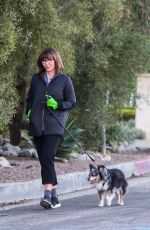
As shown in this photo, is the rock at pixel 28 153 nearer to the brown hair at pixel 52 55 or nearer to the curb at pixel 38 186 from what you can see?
the curb at pixel 38 186

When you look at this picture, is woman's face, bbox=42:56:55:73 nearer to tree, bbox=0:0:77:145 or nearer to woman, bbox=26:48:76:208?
woman, bbox=26:48:76:208

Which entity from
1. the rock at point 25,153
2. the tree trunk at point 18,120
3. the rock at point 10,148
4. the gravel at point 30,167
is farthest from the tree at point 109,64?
the rock at point 25,153

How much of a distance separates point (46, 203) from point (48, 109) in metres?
1.25

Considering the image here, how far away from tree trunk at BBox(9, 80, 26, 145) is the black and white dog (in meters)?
5.14

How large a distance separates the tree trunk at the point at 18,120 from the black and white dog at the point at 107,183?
514cm

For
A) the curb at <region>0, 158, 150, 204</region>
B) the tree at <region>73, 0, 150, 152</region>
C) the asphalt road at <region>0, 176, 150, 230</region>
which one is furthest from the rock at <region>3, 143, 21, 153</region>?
the asphalt road at <region>0, 176, 150, 230</region>

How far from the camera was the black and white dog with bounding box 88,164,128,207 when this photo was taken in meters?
9.45

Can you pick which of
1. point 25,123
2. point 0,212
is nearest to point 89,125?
point 25,123

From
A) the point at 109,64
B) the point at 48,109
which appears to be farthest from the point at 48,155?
the point at 109,64

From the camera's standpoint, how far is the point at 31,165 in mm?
13164

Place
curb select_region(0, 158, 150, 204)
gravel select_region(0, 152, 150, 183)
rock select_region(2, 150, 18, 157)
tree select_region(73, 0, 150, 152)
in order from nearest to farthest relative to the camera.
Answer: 1. curb select_region(0, 158, 150, 204)
2. gravel select_region(0, 152, 150, 183)
3. rock select_region(2, 150, 18, 157)
4. tree select_region(73, 0, 150, 152)

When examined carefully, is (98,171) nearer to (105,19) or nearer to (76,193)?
(76,193)

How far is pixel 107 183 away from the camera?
378 inches

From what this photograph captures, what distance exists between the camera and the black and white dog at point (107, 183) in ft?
31.0
